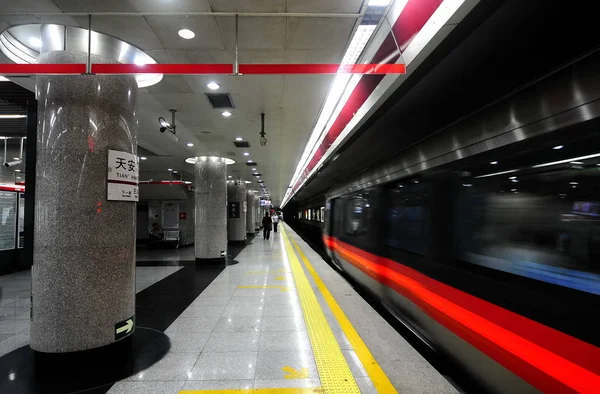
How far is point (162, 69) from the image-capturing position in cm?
280

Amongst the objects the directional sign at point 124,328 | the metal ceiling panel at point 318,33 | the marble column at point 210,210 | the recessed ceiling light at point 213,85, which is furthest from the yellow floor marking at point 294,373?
the marble column at point 210,210

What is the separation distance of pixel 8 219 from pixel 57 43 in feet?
22.6

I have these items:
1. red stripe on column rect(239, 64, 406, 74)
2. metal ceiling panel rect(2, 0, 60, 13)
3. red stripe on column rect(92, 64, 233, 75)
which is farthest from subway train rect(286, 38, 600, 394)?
metal ceiling panel rect(2, 0, 60, 13)

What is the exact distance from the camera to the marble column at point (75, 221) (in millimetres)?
2984

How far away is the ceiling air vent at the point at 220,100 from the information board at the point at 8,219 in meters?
6.24

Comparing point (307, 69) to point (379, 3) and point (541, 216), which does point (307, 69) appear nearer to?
point (379, 3)

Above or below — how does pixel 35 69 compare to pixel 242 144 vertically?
below

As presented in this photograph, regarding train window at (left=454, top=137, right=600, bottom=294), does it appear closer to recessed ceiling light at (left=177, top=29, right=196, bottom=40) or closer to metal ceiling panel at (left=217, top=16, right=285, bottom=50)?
metal ceiling panel at (left=217, top=16, right=285, bottom=50)

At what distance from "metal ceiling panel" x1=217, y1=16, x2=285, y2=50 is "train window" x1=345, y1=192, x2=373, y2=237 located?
3341mm

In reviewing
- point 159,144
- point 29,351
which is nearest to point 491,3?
point 29,351

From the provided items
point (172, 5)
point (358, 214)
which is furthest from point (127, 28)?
point (358, 214)

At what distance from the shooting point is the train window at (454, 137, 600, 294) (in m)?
1.81

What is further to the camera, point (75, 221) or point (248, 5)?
point (75, 221)

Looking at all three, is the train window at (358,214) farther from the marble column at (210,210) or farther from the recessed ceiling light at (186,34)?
the marble column at (210,210)
